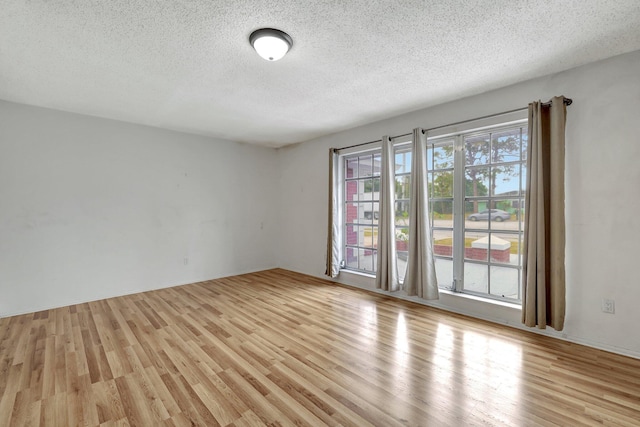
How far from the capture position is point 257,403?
73.7 inches

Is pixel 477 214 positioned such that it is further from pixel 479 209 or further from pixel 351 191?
pixel 351 191

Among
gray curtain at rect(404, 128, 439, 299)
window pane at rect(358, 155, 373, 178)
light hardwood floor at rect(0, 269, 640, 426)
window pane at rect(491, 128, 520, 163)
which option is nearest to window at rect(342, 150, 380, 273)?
window pane at rect(358, 155, 373, 178)

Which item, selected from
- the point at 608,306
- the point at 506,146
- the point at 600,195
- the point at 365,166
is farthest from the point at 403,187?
the point at 608,306

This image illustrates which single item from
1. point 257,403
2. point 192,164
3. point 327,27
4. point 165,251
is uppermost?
point 327,27

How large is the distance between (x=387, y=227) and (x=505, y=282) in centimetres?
156

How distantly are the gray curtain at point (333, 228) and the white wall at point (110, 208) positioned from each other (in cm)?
183

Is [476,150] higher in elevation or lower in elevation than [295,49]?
lower

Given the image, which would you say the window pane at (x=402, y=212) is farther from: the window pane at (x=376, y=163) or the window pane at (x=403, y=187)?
the window pane at (x=376, y=163)

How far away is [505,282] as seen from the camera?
3.23 m

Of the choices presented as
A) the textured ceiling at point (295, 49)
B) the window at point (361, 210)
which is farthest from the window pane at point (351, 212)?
the textured ceiling at point (295, 49)

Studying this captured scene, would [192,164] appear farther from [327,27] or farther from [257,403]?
[257,403]

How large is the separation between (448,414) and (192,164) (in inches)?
195

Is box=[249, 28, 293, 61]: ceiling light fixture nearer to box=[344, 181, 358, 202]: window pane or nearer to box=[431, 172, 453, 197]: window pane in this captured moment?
box=[431, 172, 453, 197]: window pane

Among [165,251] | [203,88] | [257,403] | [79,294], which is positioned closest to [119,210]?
[165,251]
